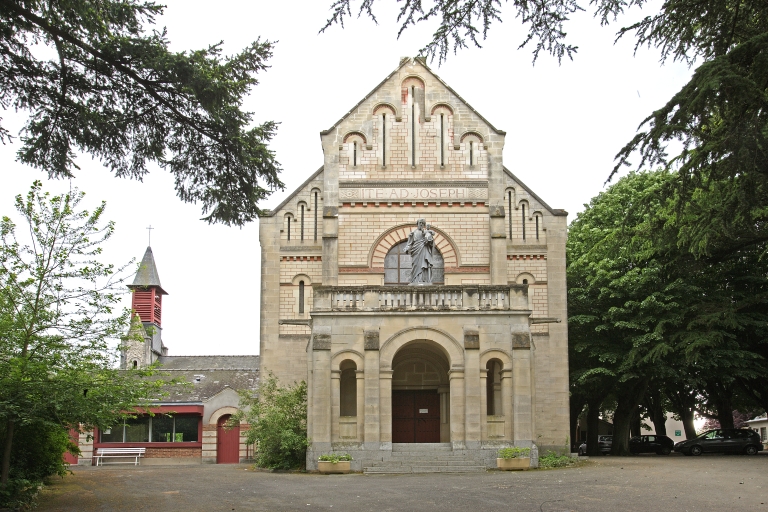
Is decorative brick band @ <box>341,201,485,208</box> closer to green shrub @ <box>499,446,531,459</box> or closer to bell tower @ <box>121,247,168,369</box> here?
green shrub @ <box>499,446,531,459</box>

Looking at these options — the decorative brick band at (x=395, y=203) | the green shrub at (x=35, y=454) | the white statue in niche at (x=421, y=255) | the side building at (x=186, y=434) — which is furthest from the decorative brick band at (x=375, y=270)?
the green shrub at (x=35, y=454)

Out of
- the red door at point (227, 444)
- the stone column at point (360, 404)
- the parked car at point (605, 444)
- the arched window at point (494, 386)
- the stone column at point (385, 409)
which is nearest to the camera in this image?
the stone column at point (385, 409)

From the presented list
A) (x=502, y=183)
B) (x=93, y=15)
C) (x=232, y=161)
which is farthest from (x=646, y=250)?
(x=93, y=15)

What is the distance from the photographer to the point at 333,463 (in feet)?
80.4

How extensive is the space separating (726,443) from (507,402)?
17.6 m

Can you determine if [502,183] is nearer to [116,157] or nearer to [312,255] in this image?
[312,255]

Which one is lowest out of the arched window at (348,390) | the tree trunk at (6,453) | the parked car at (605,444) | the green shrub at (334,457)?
the parked car at (605,444)

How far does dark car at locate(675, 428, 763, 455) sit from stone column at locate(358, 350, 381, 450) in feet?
65.9

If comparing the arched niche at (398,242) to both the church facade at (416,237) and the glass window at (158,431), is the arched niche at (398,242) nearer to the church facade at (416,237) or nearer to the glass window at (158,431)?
the church facade at (416,237)

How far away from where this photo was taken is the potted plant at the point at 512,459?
81.0 ft

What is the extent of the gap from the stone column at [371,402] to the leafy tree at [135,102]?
15306 mm

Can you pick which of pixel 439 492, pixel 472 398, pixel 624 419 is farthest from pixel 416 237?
pixel 624 419

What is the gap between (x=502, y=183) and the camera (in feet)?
108

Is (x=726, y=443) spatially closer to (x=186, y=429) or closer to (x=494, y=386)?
(x=494, y=386)
